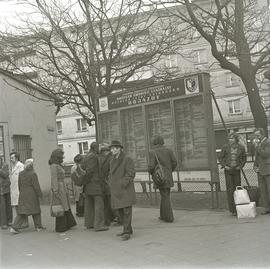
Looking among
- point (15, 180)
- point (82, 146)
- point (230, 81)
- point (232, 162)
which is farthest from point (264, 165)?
point (82, 146)

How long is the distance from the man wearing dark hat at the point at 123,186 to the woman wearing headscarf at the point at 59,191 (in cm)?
163

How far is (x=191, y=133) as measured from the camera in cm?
1181

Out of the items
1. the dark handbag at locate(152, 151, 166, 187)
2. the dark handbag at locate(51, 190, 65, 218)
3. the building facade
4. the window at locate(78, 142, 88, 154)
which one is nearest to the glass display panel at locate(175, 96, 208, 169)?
the dark handbag at locate(152, 151, 166, 187)

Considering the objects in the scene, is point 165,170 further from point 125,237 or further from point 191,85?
point 191,85

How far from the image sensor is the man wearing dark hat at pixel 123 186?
28.8ft

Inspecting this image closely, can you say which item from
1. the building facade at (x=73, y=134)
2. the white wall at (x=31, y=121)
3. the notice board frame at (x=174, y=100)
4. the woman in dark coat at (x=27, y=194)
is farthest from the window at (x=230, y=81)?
the woman in dark coat at (x=27, y=194)

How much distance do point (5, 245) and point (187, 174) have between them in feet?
14.3

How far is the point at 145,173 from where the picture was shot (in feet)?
43.1

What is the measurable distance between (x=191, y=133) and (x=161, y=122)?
1.12m

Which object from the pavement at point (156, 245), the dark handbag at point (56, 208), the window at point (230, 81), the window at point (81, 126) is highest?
the window at point (230, 81)

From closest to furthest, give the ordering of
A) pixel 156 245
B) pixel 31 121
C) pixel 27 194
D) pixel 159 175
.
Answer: pixel 156 245 < pixel 159 175 < pixel 27 194 < pixel 31 121

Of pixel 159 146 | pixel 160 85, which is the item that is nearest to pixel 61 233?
pixel 159 146

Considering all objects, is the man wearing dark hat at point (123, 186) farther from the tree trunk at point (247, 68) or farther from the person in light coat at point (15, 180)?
the tree trunk at point (247, 68)

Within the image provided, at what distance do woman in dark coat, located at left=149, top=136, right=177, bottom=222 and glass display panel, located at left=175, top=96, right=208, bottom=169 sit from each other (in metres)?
1.32
